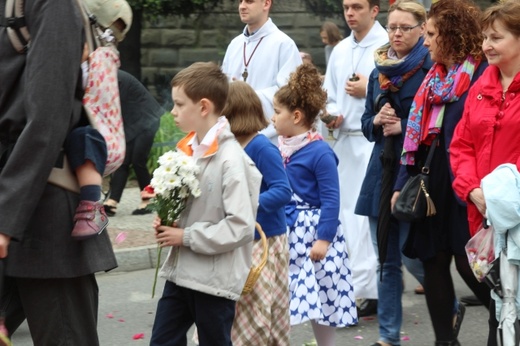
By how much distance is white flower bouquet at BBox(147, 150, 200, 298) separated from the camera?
14.6ft

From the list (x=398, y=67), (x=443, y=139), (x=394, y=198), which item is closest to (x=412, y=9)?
(x=398, y=67)

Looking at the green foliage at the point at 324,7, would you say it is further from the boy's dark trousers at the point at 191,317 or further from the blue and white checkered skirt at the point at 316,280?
the boy's dark trousers at the point at 191,317

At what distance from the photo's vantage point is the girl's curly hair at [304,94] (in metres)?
5.82

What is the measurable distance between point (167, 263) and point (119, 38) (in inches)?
37.7

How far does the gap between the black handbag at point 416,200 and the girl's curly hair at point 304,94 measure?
0.64 m

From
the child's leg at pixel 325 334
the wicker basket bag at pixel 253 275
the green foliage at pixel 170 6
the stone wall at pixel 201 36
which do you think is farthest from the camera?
the stone wall at pixel 201 36

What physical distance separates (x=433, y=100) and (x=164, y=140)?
7.89m

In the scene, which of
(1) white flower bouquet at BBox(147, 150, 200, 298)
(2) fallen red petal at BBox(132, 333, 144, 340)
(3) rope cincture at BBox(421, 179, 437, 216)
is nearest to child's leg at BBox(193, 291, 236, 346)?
(1) white flower bouquet at BBox(147, 150, 200, 298)

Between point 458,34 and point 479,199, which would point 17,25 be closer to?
point 479,199

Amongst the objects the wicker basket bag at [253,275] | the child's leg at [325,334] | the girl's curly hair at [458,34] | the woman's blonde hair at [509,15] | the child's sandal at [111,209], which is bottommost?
the child's sandal at [111,209]

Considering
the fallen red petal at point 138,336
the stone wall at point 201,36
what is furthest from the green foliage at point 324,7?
the fallen red petal at point 138,336

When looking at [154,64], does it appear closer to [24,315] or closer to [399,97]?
[399,97]

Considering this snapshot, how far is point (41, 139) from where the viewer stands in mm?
3602

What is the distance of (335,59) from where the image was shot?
7.40 m
